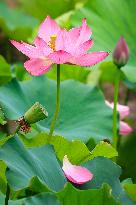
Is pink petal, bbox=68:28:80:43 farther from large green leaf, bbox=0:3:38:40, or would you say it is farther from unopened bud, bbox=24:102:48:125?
large green leaf, bbox=0:3:38:40

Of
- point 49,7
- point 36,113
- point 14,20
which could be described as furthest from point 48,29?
point 14,20

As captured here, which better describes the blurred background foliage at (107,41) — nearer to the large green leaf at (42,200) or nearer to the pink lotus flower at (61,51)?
the pink lotus flower at (61,51)

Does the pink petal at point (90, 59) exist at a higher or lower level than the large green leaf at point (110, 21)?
lower

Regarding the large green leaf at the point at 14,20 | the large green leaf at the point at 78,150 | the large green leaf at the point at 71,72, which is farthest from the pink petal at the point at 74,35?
the large green leaf at the point at 14,20

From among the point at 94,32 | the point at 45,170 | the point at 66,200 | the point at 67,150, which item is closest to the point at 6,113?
the point at 67,150

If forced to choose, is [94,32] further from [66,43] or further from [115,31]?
[66,43]

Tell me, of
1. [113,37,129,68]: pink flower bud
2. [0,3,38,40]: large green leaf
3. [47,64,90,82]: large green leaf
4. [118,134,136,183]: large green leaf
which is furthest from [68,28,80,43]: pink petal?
[0,3,38,40]: large green leaf

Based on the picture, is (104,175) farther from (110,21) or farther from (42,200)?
(110,21)

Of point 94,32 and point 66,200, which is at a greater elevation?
point 94,32

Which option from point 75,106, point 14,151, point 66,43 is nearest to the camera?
point 14,151
